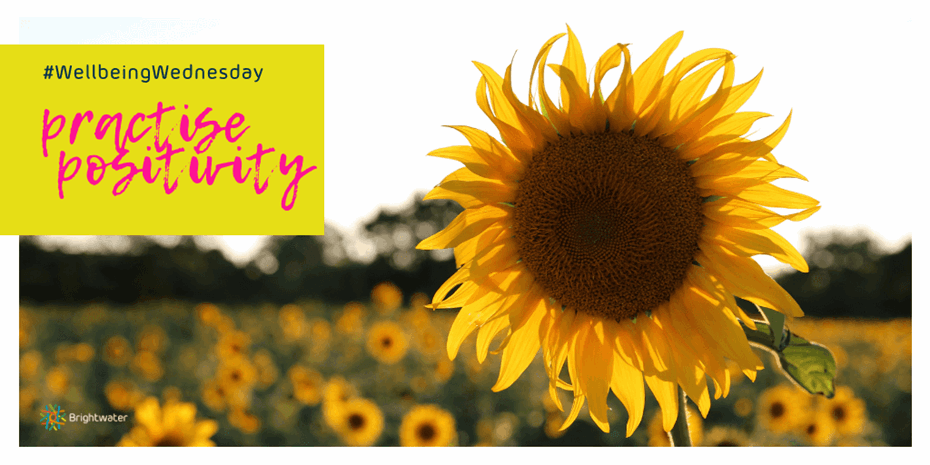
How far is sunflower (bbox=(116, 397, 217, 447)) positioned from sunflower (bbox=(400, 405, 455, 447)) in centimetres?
139

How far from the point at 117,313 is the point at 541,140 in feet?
21.1

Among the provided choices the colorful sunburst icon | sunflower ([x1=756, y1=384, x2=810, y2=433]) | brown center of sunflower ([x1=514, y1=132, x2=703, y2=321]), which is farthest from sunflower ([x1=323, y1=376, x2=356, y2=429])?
sunflower ([x1=756, y1=384, x2=810, y2=433])

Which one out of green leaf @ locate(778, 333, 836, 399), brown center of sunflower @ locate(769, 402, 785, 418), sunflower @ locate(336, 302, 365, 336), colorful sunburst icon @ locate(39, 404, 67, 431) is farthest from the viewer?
sunflower @ locate(336, 302, 365, 336)

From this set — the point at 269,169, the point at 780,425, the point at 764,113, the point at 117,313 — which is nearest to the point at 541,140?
the point at 764,113

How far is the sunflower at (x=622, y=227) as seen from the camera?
173 cm

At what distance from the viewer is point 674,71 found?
1720 mm

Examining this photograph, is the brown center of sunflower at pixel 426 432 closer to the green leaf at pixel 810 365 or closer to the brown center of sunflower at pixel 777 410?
the brown center of sunflower at pixel 777 410

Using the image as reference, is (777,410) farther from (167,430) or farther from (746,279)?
(167,430)

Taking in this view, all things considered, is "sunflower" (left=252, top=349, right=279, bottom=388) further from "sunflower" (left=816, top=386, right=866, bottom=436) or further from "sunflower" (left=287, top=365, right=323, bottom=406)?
"sunflower" (left=816, top=386, right=866, bottom=436)

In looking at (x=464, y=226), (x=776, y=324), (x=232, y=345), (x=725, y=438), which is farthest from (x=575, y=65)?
(x=232, y=345)

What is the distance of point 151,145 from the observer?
292 cm

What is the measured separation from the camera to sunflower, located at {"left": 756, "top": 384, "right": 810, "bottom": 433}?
4.16 meters

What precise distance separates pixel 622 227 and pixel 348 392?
10.4ft

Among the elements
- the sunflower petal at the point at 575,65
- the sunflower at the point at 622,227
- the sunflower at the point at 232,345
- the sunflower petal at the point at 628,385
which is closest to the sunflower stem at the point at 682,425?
the sunflower at the point at 622,227
